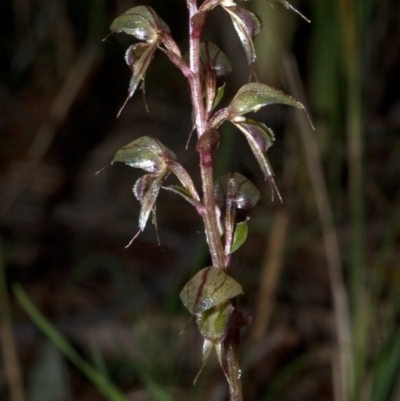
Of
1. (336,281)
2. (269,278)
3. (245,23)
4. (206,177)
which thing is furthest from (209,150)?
(269,278)

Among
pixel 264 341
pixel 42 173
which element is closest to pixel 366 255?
pixel 264 341

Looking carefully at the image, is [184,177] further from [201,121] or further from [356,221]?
[356,221]

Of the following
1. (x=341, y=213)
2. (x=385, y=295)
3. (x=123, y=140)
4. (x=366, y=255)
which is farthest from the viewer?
(x=123, y=140)

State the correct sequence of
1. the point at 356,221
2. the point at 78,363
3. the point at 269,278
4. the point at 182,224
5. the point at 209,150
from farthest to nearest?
the point at 182,224 < the point at 269,278 < the point at 356,221 < the point at 78,363 < the point at 209,150

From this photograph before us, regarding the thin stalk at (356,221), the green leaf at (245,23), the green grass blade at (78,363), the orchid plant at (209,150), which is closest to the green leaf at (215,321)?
the orchid plant at (209,150)

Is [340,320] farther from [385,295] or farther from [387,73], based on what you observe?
[387,73]

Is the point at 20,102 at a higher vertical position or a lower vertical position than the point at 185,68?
lower

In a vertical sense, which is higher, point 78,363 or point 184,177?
point 184,177
